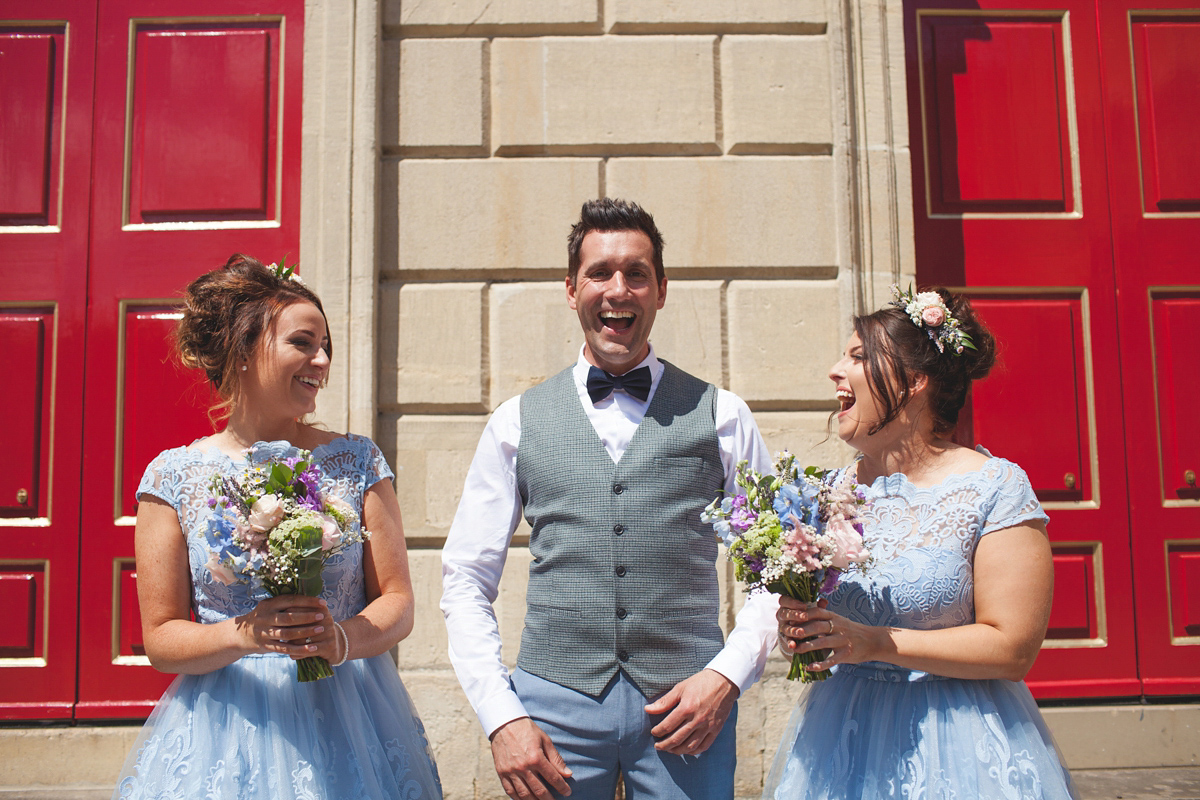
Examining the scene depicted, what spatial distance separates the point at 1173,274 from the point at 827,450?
6.91 feet

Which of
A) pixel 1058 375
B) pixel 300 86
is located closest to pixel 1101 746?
pixel 1058 375

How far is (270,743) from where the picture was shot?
1.91 meters

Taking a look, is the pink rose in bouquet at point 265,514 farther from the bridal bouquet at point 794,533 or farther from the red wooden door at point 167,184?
the red wooden door at point 167,184

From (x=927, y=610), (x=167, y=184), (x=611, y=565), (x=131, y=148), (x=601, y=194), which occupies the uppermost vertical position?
Result: (x=131, y=148)

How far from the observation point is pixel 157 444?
381cm

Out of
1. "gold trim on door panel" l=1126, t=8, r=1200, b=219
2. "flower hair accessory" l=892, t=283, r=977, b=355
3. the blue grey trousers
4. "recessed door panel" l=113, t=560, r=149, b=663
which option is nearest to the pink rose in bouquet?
the blue grey trousers

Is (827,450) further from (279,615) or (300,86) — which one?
(300,86)

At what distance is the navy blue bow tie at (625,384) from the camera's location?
87.8 inches

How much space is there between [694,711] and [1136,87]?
418 cm

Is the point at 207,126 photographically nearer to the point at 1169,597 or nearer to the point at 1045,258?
the point at 1045,258

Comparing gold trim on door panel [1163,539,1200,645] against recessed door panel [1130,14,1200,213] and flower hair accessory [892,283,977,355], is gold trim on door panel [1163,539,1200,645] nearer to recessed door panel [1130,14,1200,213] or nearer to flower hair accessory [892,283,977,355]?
recessed door panel [1130,14,1200,213]

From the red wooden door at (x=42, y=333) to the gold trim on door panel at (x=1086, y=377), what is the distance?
448 centimetres

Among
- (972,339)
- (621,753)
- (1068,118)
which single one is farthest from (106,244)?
(1068,118)

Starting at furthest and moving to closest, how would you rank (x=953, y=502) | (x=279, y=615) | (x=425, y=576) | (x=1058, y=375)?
(x=1058, y=375)
(x=425, y=576)
(x=953, y=502)
(x=279, y=615)
